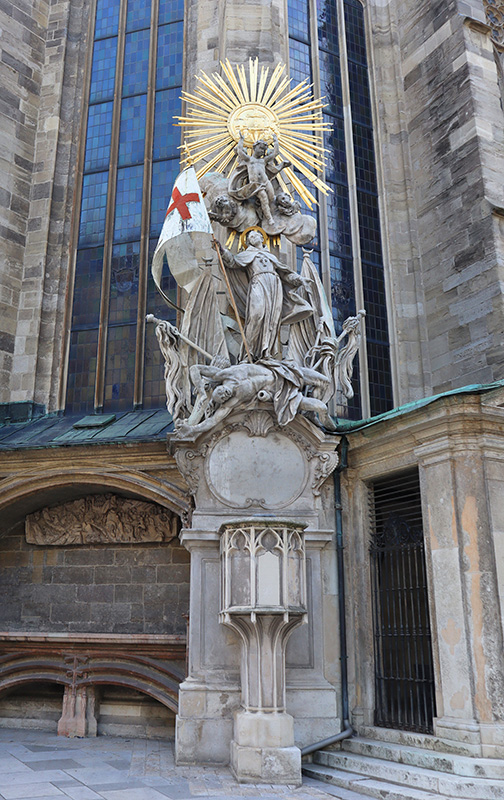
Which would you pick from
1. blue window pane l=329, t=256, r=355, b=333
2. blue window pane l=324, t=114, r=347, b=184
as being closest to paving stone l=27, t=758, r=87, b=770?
blue window pane l=329, t=256, r=355, b=333

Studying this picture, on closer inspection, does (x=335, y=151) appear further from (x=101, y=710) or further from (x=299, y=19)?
(x=101, y=710)

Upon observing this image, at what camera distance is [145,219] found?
13.7 m

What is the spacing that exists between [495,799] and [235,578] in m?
2.97

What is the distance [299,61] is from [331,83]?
785 mm

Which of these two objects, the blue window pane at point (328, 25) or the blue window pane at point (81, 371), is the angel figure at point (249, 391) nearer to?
the blue window pane at point (81, 371)

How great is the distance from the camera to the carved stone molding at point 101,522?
36.4 ft

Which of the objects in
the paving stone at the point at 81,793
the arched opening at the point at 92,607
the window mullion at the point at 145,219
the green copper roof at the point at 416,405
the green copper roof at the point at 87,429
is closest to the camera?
the paving stone at the point at 81,793

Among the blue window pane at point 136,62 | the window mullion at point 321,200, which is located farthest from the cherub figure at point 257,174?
the blue window pane at point 136,62

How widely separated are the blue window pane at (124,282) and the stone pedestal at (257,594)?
5281 mm

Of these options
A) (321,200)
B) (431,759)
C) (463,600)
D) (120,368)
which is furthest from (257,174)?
(431,759)

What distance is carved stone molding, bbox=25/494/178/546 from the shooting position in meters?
11.1

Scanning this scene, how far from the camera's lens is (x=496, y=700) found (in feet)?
22.7

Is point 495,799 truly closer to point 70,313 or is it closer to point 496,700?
point 496,700

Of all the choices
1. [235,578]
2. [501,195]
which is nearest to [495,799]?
[235,578]
